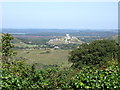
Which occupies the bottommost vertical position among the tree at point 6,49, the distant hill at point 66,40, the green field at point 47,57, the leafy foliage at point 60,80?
the green field at point 47,57

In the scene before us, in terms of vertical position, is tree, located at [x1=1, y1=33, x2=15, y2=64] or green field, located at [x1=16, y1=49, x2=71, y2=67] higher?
tree, located at [x1=1, y1=33, x2=15, y2=64]

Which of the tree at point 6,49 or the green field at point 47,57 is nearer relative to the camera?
the tree at point 6,49

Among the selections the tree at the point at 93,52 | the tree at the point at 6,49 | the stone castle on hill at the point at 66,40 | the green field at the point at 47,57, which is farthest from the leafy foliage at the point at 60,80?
the stone castle on hill at the point at 66,40

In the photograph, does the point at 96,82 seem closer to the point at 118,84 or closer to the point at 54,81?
the point at 118,84

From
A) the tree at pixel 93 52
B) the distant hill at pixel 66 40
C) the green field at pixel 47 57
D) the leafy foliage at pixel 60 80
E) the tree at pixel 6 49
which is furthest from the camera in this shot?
the distant hill at pixel 66 40

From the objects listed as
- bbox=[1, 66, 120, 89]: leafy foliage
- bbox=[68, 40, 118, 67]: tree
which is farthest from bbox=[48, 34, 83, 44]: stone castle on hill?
bbox=[1, 66, 120, 89]: leafy foliage

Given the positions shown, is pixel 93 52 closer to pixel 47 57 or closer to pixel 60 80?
pixel 60 80

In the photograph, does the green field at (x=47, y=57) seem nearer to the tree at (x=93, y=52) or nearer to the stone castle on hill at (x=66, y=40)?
the stone castle on hill at (x=66, y=40)

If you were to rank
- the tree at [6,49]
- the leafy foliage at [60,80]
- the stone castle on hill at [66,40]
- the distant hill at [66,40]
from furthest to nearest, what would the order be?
1. the distant hill at [66,40]
2. the stone castle on hill at [66,40]
3. the tree at [6,49]
4. the leafy foliage at [60,80]

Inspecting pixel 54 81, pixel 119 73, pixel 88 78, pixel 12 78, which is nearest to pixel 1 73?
pixel 12 78

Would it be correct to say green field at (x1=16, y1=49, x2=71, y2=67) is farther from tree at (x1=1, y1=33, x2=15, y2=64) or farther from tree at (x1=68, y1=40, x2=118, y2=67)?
tree at (x1=1, y1=33, x2=15, y2=64)

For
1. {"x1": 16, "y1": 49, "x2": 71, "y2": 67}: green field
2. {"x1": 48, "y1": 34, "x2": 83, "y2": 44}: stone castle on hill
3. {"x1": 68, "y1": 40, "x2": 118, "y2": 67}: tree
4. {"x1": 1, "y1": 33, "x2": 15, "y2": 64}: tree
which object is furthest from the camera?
{"x1": 48, "y1": 34, "x2": 83, "y2": 44}: stone castle on hill
